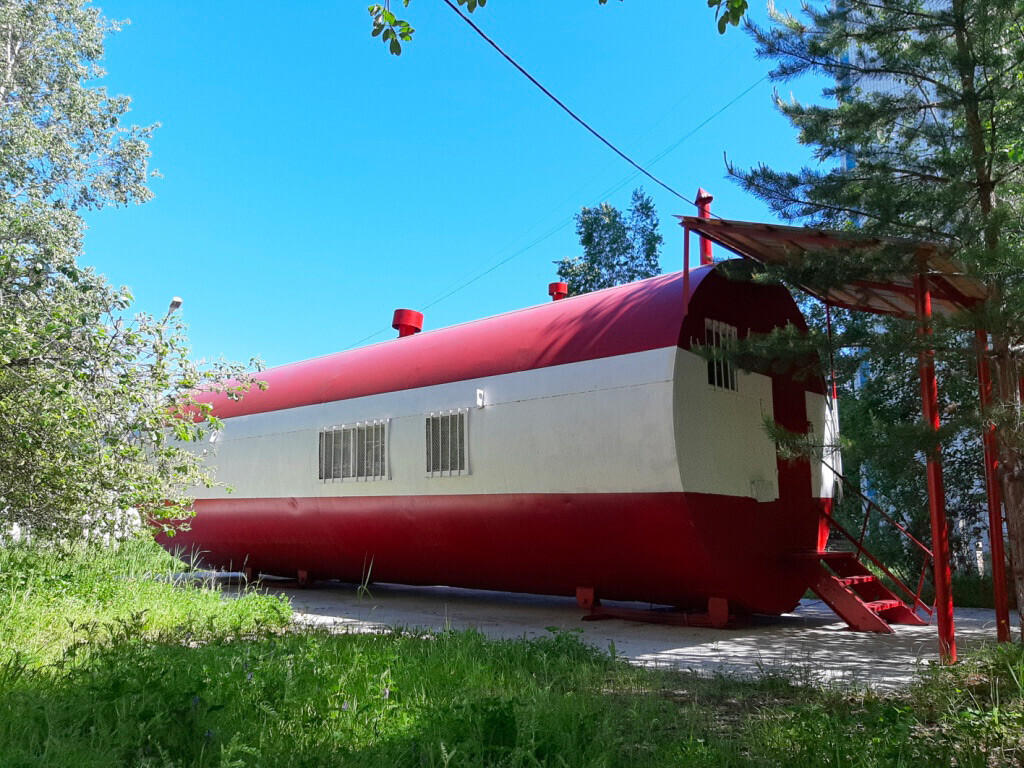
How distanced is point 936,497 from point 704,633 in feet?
8.90

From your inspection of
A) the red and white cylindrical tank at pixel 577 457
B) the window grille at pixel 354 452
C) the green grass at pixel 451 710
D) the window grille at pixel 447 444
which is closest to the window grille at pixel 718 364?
the red and white cylindrical tank at pixel 577 457

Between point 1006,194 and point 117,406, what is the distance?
7693mm

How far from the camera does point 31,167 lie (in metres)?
23.2

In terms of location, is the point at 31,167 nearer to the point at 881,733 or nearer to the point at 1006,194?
the point at 1006,194


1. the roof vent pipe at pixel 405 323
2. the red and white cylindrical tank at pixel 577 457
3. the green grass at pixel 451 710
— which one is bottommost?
the green grass at pixel 451 710

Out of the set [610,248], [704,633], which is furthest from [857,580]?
[610,248]

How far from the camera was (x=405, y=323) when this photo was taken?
41.8 ft

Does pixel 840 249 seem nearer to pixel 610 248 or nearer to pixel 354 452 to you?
pixel 354 452

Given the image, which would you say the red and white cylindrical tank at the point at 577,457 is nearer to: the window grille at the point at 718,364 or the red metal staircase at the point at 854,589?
the window grille at the point at 718,364

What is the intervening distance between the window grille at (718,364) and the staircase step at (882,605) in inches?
101

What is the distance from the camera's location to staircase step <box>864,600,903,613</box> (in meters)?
8.53

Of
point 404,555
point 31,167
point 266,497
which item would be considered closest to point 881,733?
point 404,555

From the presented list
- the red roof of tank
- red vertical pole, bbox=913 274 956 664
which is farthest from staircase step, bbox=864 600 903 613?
the red roof of tank

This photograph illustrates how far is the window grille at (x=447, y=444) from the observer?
31.7 feet
